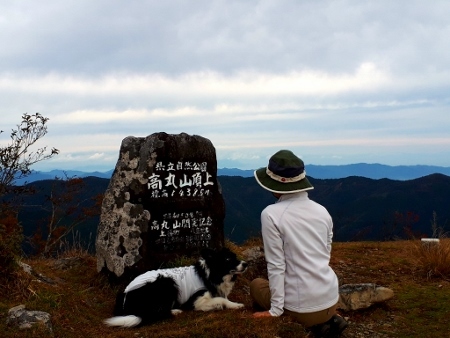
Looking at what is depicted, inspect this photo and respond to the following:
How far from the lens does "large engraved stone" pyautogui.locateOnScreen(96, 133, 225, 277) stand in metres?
7.37

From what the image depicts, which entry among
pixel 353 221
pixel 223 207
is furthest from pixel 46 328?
pixel 353 221

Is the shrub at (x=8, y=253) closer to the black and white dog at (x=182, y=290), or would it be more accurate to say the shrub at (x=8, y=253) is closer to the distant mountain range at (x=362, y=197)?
the black and white dog at (x=182, y=290)

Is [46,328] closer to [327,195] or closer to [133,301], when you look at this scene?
[133,301]

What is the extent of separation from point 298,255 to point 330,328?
0.94 metres

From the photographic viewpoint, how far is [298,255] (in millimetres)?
4457

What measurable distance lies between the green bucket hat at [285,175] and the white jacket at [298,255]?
144 mm

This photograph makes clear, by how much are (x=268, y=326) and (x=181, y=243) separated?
10.7 ft

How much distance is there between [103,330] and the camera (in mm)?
5387

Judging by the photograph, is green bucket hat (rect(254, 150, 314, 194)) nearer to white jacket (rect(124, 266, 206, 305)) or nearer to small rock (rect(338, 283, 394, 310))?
white jacket (rect(124, 266, 206, 305))

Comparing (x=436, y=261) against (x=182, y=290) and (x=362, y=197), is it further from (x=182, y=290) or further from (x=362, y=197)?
(x=362, y=197)

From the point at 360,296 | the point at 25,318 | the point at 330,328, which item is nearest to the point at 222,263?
the point at 330,328

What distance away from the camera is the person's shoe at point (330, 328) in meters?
4.73

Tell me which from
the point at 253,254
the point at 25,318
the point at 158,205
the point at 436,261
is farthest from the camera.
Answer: the point at 253,254

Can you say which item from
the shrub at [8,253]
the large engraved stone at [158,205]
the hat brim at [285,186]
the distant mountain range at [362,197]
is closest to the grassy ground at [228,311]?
the shrub at [8,253]
